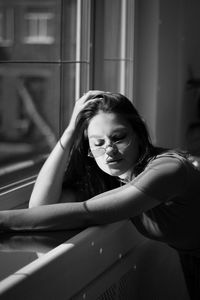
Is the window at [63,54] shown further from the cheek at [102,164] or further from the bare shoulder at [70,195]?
the cheek at [102,164]

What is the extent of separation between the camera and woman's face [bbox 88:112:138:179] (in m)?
1.47

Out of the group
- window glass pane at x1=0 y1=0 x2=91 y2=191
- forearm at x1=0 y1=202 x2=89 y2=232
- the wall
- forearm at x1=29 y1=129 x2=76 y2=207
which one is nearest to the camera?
forearm at x1=0 y1=202 x2=89 y2=232

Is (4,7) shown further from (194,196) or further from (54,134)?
(194,196)

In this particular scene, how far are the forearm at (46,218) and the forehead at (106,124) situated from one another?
0.20m

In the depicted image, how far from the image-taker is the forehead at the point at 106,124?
1.48 metres

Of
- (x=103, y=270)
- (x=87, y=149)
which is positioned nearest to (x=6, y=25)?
(x=87, y=149)

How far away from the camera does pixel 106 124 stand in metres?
1.49

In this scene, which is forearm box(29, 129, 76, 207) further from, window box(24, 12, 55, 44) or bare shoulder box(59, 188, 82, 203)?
window box(24, 12, 55, 44)

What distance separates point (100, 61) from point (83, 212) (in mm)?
873

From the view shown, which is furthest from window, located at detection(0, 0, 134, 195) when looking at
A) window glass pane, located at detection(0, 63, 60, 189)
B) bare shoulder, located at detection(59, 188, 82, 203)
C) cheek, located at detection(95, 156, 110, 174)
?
cheek, located at detection(95, 156, 110, 174)

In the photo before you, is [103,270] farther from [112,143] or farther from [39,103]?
[39,103]

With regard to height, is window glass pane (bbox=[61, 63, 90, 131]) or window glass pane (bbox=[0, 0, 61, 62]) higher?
window glass pane (bbox=[0, 0, 61, 62])

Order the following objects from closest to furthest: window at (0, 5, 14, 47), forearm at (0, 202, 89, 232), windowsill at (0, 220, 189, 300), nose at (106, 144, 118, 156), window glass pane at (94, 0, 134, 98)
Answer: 1. windowsill at (0, 220, 189, 300)
2. forearm at (0, 202, 89, 232)
3. nose at (106, 144, 118, 156)
4. window at (0, 5, 14, 47)
5. window glass pane at (94, 0, 134, 98)

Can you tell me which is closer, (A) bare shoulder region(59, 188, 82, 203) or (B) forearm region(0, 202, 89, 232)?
(B) forearm region(0, 202, 89, 232)
